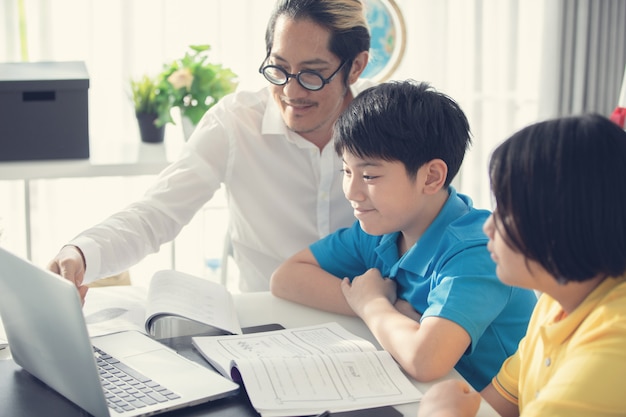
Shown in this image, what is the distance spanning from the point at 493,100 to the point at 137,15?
1528 mm

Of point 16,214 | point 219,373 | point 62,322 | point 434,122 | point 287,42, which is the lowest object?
point 16,214

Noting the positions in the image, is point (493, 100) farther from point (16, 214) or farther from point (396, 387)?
point (396, 387)

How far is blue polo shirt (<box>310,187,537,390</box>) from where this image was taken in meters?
1.25

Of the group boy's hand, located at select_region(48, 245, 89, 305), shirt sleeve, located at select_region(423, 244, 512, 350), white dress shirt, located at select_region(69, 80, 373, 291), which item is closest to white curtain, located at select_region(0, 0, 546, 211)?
white dress shirt, located at select_region(69, 80, 373, 291)

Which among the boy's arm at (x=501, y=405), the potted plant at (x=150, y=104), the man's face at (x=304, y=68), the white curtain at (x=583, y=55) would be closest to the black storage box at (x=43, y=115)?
the potted plant at (x=150, y=104)

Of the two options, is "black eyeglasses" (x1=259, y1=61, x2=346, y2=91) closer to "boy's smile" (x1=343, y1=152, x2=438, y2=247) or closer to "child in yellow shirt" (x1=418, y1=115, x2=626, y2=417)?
"boy's smile" (x1=343, y1=152, x2=438, y2=247)

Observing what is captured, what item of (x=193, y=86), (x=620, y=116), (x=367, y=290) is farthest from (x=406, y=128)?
(x=620, y=116)

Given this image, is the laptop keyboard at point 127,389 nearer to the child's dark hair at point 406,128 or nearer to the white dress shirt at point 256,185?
the child's dark hair at point 406,128

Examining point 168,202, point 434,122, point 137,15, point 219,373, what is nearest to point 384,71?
point 137,15

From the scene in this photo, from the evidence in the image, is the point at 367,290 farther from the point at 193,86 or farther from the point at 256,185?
the point at 193,86

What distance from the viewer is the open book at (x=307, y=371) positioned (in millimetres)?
1091

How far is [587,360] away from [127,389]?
0.57m

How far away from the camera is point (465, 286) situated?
1268mm

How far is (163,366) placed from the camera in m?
1.18
